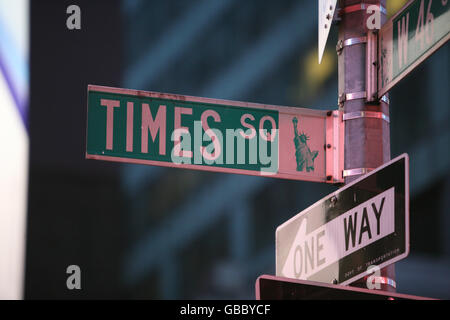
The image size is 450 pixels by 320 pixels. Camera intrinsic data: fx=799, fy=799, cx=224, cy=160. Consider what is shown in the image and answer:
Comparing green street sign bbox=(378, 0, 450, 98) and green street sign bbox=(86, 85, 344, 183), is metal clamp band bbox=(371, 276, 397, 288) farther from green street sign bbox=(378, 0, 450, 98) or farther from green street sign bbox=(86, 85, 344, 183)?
green street sign bbox=(378, 0, 450, 98)

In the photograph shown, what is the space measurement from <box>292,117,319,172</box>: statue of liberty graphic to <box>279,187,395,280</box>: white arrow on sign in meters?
0.37

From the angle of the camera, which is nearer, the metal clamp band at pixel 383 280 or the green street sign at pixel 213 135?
the metal clamp band at pixel 383 280

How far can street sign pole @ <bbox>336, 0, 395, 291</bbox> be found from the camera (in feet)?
12.4

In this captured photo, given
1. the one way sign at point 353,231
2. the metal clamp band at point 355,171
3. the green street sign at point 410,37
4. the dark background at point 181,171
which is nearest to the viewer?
the one way sign at point 353,231

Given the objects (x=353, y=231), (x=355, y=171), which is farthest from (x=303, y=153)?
(x=353, y=231)

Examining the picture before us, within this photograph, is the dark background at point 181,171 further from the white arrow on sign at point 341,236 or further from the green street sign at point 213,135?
the white arrow on sign at point 341,236

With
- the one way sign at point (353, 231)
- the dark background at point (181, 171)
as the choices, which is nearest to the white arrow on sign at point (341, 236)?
the one way sign at point (353, 231)

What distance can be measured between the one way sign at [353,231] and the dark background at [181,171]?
464 inches

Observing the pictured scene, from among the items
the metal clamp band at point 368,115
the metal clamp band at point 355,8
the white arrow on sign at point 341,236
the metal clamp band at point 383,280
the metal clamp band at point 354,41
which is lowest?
the metal clamp band at point 383,280

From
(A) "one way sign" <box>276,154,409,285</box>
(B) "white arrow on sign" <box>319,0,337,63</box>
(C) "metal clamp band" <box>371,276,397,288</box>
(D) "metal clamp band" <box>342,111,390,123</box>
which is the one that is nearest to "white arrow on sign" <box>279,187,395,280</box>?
(A) "one way sign" <box>276,154,409,285</box>

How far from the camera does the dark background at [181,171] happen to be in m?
16.4

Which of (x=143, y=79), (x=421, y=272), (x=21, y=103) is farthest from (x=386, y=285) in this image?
(x=143, y=79)

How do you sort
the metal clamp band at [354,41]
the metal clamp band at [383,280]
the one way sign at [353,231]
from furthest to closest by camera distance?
the metal clamp band at [354,41] < the metal clamp band at [383,280] < the one way sign at [353,231]

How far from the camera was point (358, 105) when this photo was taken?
152 inches
